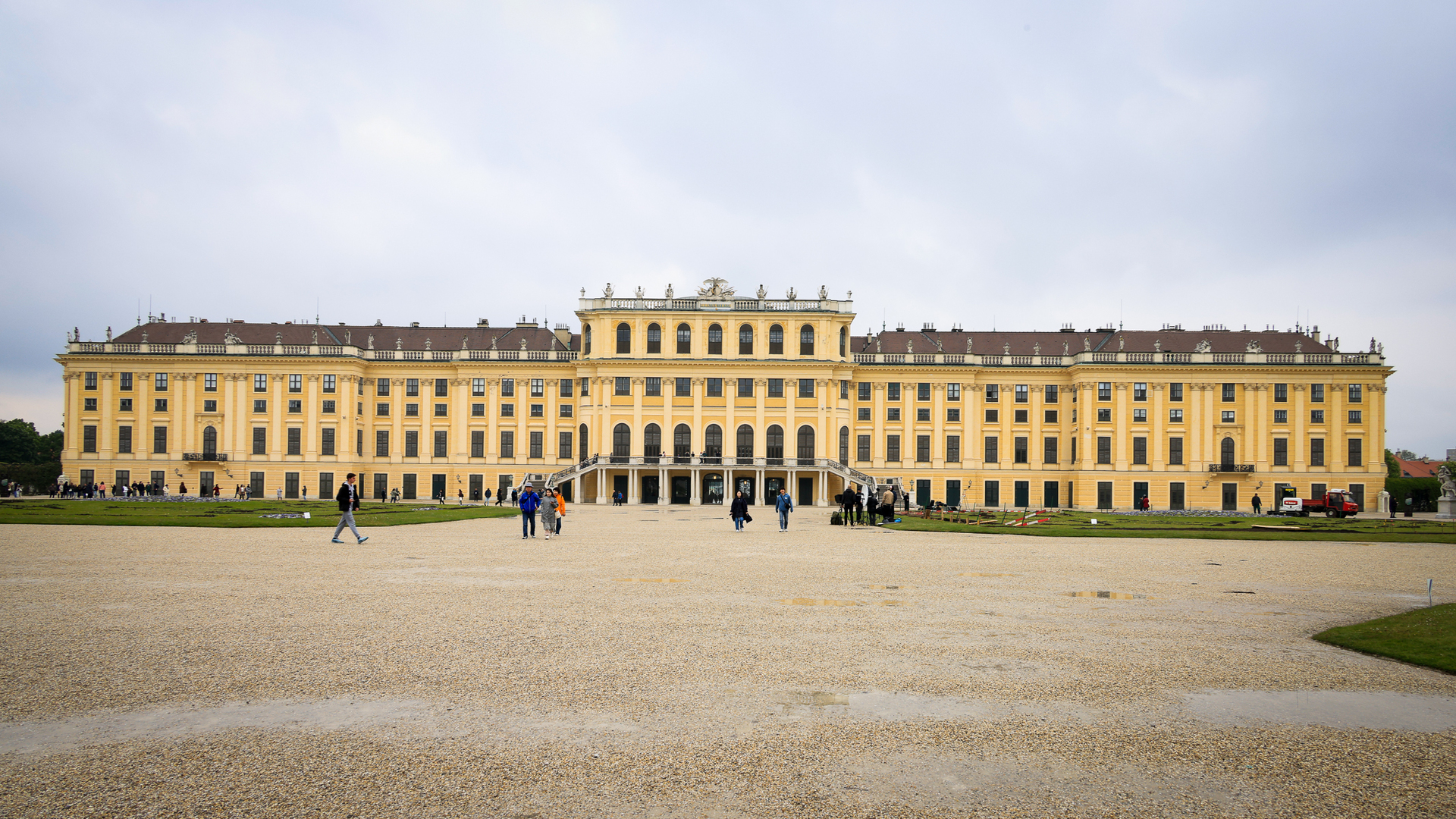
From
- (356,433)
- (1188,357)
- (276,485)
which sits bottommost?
(276,485)

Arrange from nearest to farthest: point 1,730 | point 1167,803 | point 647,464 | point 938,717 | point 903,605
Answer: point 1167,803
point 1,730
point 938,717
point 903,605
point 647,464

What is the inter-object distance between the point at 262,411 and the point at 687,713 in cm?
7487

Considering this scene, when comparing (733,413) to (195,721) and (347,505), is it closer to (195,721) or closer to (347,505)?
(347,505)

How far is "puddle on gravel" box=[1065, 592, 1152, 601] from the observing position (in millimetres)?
15297

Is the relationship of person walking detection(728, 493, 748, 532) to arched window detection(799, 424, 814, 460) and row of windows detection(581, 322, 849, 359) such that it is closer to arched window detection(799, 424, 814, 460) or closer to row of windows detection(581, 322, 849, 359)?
arched window detection(799, 424, 814, 460)

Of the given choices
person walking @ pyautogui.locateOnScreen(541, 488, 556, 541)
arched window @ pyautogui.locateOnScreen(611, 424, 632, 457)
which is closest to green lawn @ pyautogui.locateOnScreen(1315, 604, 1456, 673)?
person walking @ pyautogui.locateOnScreen(541, 488, 556, 541)

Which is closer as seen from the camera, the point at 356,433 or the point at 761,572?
the point at 761,572

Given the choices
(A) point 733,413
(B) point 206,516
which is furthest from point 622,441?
(B) point 206,516

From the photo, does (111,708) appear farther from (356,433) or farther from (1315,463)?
(1315,463)

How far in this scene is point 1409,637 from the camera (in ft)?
37.4

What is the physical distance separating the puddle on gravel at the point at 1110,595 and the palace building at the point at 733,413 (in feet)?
165

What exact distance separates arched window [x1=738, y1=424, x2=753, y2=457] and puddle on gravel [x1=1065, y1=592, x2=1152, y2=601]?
54259mm

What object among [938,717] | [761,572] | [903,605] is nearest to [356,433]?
[761,572]

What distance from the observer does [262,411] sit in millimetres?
72125
